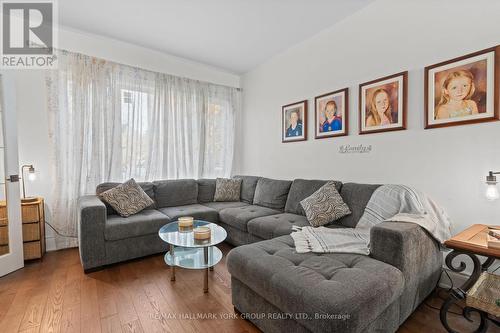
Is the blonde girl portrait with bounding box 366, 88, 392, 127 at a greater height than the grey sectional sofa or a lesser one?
greater

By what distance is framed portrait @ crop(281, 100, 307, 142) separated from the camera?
313 centimetres

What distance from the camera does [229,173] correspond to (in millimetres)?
4234

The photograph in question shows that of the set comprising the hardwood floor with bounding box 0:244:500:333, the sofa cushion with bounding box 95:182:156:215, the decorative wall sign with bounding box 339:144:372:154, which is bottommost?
the hardwood floor with bounding box 0:244:500:333

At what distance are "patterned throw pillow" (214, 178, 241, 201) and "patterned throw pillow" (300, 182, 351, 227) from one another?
1.48 metres

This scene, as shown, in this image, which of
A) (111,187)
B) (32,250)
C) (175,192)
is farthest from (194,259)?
(32,250)

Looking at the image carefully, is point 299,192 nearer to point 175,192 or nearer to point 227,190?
point 227,190

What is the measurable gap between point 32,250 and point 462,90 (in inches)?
168

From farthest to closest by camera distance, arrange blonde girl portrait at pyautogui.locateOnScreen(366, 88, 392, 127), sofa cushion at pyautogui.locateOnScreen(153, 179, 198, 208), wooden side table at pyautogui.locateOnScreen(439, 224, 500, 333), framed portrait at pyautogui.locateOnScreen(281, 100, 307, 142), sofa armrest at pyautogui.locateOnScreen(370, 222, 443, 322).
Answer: sofa cushion at pyautogui.locateOnScreen(153, 179, 198, 208) < framed portrait at pyautogui.locateOnScreen(281, 100, 307, 142) < blonde girl portrait at pyautogui.locateOnScreen(366, 88, 392, 127) < sofa armrest at pyautogui.locateOnScreen(370, 222, 443, 322) < wooden side table at pyautogui.locateOnScreen(439, 224, 500, 333)

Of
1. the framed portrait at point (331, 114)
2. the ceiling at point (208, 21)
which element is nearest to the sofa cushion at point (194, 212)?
the framed portrait at point (331, 114)

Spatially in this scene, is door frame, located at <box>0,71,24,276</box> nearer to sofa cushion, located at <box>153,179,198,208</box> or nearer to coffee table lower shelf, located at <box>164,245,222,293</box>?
sofa cushion, located at <box>153,179,198,208</box>

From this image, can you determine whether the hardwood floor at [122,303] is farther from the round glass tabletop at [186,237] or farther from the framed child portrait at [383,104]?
the framed child portrait at [383,104]

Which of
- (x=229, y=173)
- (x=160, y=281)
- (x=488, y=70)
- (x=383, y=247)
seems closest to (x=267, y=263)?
(x=383, y=247)

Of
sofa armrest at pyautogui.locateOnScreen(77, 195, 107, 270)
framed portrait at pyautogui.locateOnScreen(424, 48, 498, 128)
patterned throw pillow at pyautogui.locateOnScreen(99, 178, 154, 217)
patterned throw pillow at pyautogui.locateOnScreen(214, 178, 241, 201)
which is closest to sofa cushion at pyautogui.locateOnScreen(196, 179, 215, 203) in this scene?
patterned throw pillow at pyautogui.locateOnScreen(214, 178, 241, 201)

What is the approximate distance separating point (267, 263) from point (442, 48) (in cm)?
219
